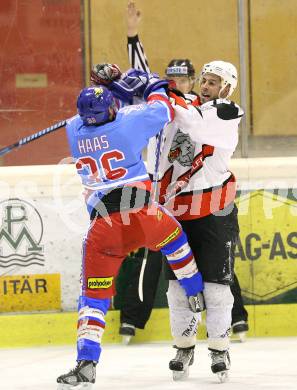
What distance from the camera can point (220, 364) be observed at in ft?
15.4

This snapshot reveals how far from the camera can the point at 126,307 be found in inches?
229

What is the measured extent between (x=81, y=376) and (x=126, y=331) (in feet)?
4.85

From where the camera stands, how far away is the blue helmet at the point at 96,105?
4.29 metres

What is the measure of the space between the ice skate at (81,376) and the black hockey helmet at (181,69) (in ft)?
5.78

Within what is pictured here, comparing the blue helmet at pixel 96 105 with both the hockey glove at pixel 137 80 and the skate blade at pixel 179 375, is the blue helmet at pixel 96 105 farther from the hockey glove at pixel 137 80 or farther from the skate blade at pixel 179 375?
the skate blade at pixel 179 375

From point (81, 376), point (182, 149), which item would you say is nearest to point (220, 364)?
point (81, 376)

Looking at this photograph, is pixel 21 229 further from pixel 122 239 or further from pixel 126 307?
pixel 122 239

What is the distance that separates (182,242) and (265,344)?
A: 1340mm

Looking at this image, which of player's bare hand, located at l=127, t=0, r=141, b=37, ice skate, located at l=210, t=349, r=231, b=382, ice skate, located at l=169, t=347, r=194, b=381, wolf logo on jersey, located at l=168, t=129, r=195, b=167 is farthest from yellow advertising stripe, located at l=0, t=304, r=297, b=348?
player's bare hand, located at l=127, t=0, r=141, b=37

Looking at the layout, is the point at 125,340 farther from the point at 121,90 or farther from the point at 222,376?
the point at 121,90

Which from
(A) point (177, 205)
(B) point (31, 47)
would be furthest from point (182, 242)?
(B) point (31, 47)

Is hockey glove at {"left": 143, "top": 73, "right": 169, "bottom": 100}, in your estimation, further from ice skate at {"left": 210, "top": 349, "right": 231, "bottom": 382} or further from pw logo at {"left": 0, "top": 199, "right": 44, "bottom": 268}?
pw logo at {"left": 0, "top": 199, "right": 44, "bottom": 268}

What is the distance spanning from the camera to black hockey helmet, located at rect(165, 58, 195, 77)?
18.1 feet

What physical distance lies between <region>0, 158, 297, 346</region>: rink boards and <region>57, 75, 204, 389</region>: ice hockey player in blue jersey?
1410 millimetres
